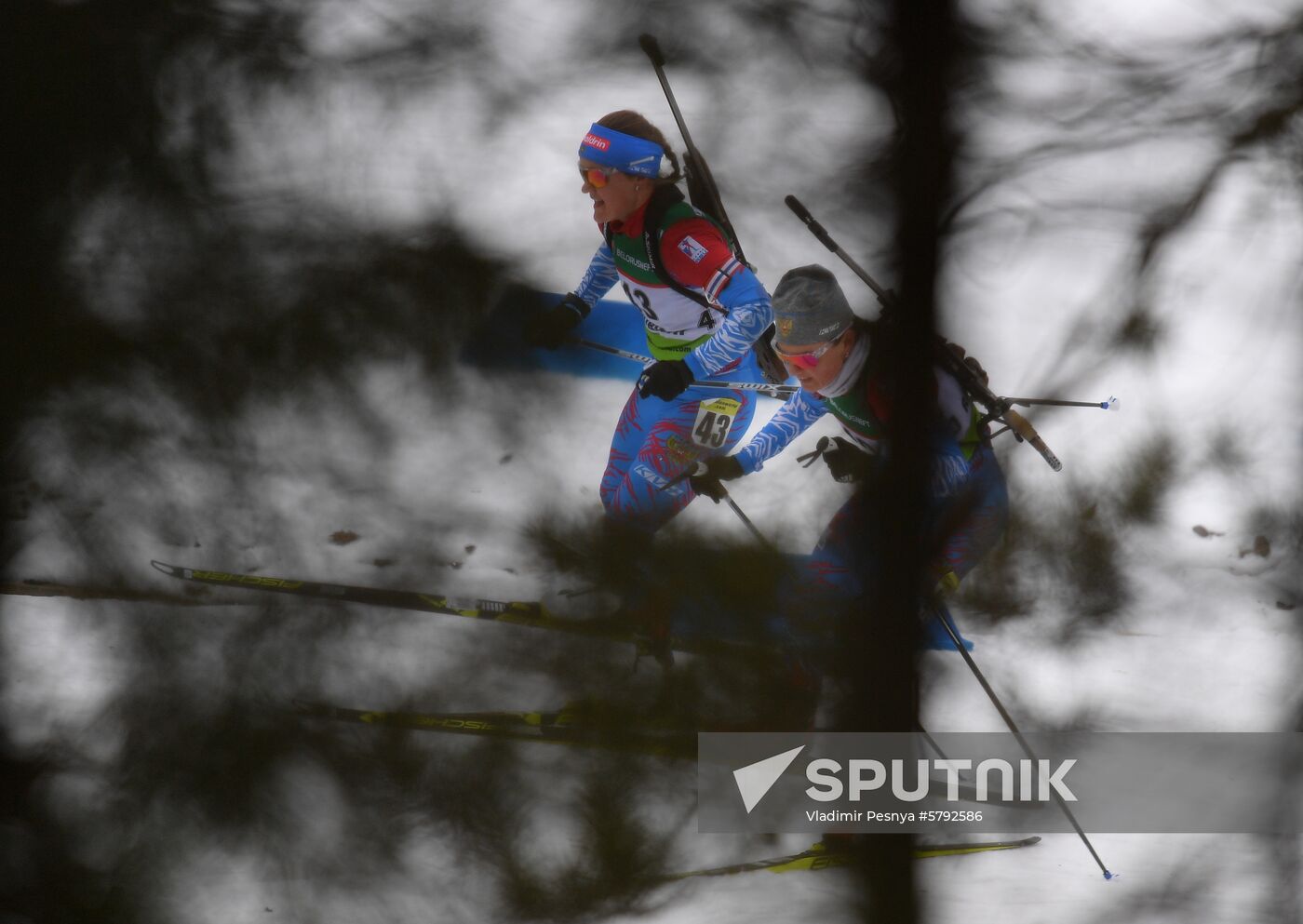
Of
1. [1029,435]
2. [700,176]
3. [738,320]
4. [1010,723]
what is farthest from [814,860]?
[700,176]

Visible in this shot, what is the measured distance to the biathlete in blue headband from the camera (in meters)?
1.62

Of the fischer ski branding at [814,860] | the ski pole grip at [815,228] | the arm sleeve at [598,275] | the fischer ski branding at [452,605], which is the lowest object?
the fischer ski branding at [814,860]

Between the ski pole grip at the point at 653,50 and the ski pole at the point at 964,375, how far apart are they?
1.14ft

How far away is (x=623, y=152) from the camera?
162 cm

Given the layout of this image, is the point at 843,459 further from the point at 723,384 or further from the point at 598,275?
the point at 598,275

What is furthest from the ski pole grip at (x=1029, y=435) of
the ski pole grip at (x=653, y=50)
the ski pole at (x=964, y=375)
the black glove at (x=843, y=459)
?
the ski pole grip at (x=653, y=50)

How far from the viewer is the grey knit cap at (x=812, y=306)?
158 centimetres

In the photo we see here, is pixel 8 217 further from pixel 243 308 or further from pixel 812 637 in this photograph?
pixel 812 637

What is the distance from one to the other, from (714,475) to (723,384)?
0.16 metres

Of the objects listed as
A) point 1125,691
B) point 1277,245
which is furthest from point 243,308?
point 1277,245

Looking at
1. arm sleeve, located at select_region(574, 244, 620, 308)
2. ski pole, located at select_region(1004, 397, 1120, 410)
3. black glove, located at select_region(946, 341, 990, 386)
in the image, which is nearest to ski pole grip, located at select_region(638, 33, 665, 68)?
arm sleeve, located at select_region(574, 244, 620, 308)

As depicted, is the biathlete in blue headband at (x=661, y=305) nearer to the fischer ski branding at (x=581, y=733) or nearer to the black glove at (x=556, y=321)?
the black glove at (x=556, y=321)

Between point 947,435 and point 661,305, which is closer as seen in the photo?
point 947,435

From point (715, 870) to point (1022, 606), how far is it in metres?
0.70
